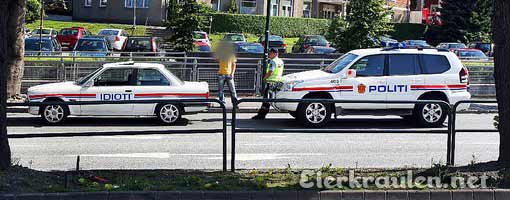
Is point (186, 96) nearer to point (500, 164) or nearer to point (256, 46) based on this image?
point (500, 164)

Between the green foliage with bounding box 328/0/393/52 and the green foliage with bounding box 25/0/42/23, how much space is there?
23316 millimetres

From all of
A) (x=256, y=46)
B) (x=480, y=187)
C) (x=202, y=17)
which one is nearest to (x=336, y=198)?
(x=480, y=187)

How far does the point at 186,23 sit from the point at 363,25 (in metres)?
7.26

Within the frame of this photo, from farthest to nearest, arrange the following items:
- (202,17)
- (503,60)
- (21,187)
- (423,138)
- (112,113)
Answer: (202,17), (112,113), (423,138), (503,60), (21,187)

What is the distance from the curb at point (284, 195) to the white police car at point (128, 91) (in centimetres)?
831

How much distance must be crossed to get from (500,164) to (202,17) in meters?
22.5

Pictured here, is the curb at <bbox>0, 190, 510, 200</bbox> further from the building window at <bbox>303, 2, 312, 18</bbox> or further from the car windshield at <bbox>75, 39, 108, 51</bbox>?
the building window at <bbox>303, 2, 312, 18</bbox>

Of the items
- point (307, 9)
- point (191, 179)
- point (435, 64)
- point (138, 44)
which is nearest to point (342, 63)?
point (435, 64)

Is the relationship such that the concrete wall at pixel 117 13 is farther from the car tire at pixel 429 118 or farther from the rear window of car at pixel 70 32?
the car tire at pixel 429 118

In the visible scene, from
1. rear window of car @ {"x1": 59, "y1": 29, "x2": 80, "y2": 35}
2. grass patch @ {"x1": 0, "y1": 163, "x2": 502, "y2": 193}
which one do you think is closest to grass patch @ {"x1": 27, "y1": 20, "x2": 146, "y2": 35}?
rear window of car @ {"x1": 59, "y1": 29, "x2": 80, "y2": 35}

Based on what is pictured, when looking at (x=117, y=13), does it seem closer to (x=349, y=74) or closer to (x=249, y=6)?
(x=249, y=6)

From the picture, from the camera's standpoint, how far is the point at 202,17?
29.8 metres

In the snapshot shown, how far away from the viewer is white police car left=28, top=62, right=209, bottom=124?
15.6m

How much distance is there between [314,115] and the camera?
15.3 m
